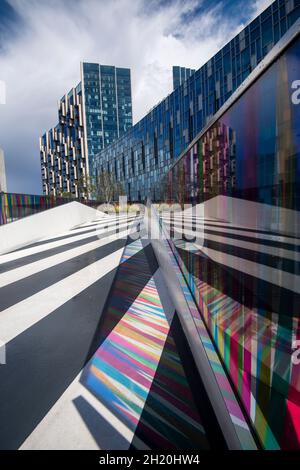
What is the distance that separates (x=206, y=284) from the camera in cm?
256

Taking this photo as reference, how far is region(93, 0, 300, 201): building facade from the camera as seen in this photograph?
20453mm

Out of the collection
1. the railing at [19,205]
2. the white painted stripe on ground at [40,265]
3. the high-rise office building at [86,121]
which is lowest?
the white painted stripe on ground at [40,265]

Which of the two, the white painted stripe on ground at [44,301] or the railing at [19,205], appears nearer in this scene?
the white painted stripe on ground at [44,301]

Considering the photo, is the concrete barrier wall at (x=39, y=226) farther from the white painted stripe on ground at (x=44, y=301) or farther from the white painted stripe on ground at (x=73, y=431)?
→ the white painted stripe on ground at (x=73, y=431)

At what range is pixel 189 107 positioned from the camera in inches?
1330

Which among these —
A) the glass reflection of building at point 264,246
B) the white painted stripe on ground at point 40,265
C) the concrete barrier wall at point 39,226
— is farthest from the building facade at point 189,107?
the concrete barrier wall at point 39,226

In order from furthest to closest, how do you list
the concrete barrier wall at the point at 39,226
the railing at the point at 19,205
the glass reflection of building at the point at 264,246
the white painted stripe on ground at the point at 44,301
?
the concrete barrier wall at the point at 39,226 → the railing at the point at 19,205 → the white painted stripe on ground at the point at 44,301 → the glass reflection of building at the point at 264,246

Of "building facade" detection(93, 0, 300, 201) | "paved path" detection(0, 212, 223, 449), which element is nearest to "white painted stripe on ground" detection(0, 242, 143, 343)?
"paved path" detection(0, 212, 223, 449)

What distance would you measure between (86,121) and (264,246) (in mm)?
96223

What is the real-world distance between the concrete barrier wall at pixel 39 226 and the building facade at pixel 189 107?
571 cm

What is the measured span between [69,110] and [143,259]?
9629 centimetres

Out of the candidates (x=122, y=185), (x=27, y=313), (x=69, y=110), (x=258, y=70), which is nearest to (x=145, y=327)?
(x=27, y=313)

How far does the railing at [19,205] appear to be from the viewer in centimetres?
793

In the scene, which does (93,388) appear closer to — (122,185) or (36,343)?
(36,343)
